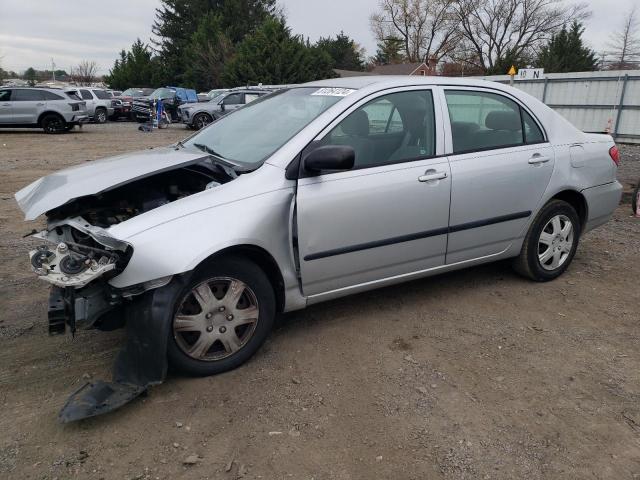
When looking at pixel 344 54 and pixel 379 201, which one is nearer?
pixel 379 201

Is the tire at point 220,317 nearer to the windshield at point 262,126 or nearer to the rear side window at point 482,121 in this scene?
the windshield at point 262,126

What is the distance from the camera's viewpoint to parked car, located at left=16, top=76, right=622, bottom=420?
9.15 ft

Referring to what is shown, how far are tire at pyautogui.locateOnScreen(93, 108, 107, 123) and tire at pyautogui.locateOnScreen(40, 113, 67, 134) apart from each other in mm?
5460

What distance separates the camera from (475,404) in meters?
2.90

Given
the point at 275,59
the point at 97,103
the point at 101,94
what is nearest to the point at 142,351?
the point at 97,103

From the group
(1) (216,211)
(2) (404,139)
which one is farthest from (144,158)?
(2) (404,139)

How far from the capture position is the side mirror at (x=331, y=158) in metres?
A: 3.11

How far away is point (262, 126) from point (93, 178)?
3.89 feet

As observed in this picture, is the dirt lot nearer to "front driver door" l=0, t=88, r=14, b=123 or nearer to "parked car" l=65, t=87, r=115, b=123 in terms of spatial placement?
"front driver door" l=0, t=88, r=14, b=123

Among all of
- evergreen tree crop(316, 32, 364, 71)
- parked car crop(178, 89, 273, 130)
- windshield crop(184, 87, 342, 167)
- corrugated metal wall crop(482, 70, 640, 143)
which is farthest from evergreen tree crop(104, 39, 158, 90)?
windshield crop(184, 87, 342, 167)

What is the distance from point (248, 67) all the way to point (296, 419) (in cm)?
3576

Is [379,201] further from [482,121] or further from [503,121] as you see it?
[503,121]

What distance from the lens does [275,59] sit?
117 ft

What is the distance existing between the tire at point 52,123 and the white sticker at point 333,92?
63.9 ft
